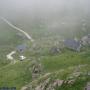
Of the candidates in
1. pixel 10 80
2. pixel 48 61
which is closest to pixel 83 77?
pixel 10 80

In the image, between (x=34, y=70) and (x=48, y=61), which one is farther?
(x=48, y=61)

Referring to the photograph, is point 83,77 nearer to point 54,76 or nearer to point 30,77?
point 54,76

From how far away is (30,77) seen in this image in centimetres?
17638

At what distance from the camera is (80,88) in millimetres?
126250

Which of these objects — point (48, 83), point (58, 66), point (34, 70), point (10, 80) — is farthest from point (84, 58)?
point (48, 83)

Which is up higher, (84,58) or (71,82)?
(84,58)

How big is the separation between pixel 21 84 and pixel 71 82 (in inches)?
1618

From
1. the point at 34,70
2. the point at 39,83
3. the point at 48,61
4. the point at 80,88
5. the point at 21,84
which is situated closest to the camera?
the point at 80,88

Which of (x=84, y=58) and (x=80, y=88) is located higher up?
(x=84, y=58)

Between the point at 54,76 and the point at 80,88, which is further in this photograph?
the point at 54,76

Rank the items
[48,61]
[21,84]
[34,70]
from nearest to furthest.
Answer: [21,84] < [34,70] < [48,61]

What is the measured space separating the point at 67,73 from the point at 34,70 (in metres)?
38.3

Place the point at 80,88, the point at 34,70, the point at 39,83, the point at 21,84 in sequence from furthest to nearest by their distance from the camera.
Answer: the point at 34,70, the point at 21,84, the point at 39,83, the point at 80,88

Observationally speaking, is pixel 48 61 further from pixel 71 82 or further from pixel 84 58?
pixel 71 82
